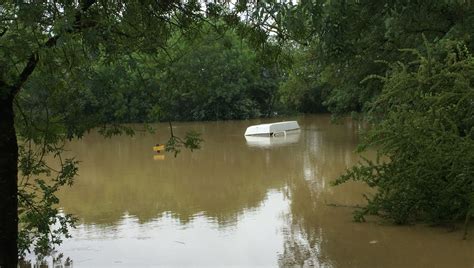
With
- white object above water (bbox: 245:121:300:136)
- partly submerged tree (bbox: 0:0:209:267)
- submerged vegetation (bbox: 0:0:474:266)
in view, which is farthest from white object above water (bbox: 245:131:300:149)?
partly submerged tree (bbox: 0:0:209:267)

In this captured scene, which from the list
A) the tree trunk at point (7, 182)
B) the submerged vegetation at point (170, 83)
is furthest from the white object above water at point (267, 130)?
the tree trunk at point (7, 182)

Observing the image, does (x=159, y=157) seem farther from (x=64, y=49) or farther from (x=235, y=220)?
(x=64, y=49)

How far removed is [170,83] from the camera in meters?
6.43

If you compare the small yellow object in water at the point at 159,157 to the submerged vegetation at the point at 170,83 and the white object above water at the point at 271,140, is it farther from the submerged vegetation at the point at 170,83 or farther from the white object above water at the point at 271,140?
the submerged vegetation at the point at 170,83

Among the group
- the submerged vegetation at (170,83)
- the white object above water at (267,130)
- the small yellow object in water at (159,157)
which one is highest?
the submerged vegetation at (170,83)

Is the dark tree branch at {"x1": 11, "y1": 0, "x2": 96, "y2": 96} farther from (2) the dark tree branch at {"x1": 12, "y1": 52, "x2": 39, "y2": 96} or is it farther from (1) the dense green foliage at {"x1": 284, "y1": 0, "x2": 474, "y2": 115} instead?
(1) the dense green foliage at {"x1": 284, "y1": 0, "x2": 474, "y2": 115}

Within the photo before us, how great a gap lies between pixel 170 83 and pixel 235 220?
4997 millimetres

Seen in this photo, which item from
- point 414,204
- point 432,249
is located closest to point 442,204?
point 414,204

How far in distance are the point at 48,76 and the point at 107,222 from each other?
6063 mm

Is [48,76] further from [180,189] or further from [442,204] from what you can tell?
[180,189]

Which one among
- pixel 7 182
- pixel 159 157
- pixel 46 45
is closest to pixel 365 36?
pixel 159 157

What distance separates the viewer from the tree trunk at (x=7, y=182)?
5.44m

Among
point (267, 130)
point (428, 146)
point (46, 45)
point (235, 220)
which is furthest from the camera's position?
point (267, 130)

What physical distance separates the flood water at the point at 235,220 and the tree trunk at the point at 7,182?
2.67 meters
